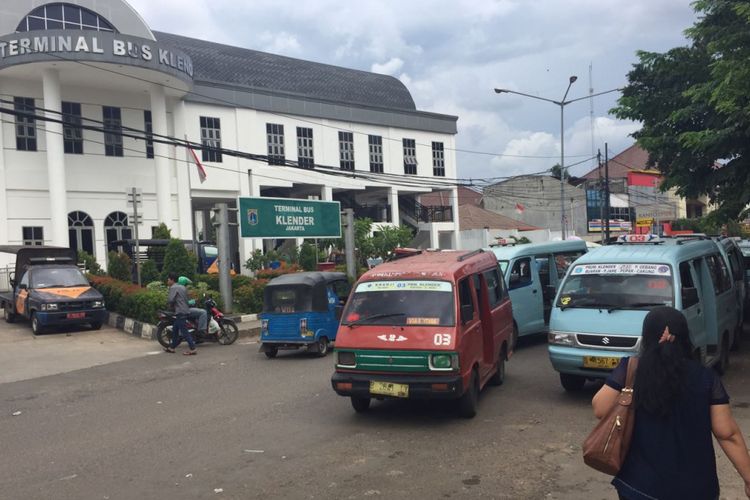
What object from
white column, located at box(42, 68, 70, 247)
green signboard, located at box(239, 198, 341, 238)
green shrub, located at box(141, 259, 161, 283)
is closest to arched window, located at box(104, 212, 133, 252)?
white column, located at box(42, 68, 70, 247)

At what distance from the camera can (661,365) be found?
118 inches

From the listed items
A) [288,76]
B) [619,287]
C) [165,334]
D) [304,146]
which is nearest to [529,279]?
[619,287]

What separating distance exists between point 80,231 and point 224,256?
559 inches

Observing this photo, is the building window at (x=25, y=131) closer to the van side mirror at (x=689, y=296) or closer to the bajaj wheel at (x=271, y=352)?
the bajaj wheel at (x=271, y=352)

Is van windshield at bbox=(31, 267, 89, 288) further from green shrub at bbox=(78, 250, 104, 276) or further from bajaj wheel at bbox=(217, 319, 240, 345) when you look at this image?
green shrub at bbox=(78, 250, 104, 276)

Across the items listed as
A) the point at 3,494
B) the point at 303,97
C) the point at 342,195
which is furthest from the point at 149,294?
the point at 342,195

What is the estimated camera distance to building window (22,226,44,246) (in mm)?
27303

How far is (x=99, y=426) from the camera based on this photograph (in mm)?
7910

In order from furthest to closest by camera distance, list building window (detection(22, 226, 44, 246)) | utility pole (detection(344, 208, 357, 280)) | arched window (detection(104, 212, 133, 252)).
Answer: arched window (detection(104, 212, 133, 252))
building window (detection(22, 226, 44, 246))
utility pole (detection(344, 208, 357, 280))

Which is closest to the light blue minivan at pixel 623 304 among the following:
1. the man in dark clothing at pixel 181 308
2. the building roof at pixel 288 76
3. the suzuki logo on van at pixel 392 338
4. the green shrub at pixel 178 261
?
the suzuki logo on van at pixel 392 338

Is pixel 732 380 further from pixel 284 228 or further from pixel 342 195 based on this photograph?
pixel 342 195

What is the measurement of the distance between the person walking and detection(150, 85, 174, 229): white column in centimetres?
2828

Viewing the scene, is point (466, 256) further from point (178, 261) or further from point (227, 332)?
point (178, 261)

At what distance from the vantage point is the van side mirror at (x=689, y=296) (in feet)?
27.3
